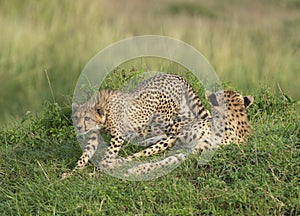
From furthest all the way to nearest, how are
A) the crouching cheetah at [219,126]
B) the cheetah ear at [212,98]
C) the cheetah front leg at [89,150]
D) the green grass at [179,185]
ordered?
1. the cheetah ear at [212,98]
2. the crouching cheetah at [219,126]
3. the cheetah front leg at [89,150]
4. the green grass at [179,185]

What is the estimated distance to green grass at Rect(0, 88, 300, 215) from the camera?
4441mm

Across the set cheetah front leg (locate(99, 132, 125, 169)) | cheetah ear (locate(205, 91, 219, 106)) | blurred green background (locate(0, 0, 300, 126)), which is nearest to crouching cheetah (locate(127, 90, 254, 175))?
cheetah ear (locate(205, 91, 219, 106))

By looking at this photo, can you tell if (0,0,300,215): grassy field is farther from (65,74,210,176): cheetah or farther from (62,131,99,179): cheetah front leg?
(65,74,210,176): cheetah

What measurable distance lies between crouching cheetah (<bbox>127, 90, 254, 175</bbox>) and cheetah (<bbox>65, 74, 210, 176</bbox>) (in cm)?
10

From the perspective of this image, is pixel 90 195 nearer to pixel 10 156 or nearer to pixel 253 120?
pixel 10 156

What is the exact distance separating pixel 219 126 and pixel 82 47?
3.33 m

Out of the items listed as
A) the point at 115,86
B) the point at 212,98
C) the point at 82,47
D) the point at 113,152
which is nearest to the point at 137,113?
the point at 113,152

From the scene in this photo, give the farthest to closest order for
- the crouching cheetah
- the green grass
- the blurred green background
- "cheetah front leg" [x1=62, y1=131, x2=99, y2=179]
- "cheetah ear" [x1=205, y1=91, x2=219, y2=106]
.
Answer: the blurred green background < "cheetah ear" [x1=205, y1=91, x2=219, y2=106] < the crouching cheetah < "cheetah front leg" [x1=62, y1=131, x2=99, y2=179] < the green grass

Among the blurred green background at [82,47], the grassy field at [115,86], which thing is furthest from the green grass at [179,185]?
the blurred green background at [82,47]

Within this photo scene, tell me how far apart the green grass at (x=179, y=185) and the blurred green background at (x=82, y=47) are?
4.98 feet

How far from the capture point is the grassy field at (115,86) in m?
4.51

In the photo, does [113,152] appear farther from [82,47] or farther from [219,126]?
[82,47]

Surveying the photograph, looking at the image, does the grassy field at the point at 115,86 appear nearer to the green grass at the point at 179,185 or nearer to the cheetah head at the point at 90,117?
the green grass at the point at 179,185

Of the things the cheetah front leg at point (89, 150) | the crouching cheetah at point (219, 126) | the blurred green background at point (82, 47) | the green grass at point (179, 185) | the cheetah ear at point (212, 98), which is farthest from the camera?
the blurred green background at point (82, 47)
